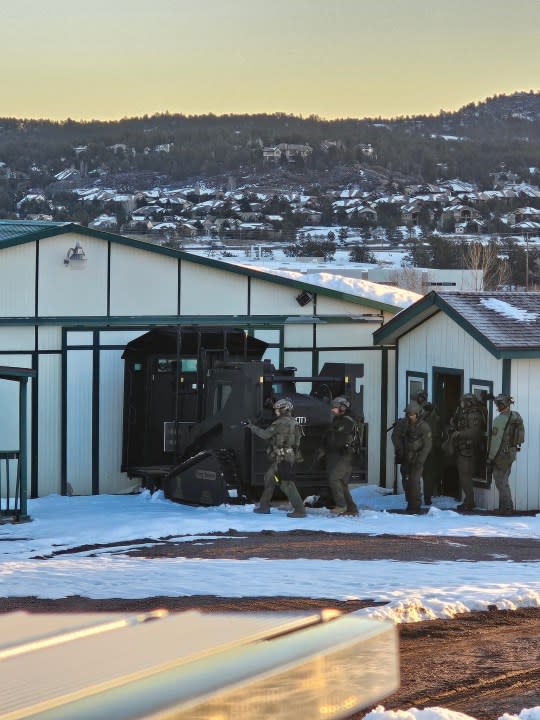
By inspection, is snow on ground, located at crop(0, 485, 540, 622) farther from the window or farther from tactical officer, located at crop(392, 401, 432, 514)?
the window

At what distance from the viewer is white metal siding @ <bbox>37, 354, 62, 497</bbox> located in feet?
70.8

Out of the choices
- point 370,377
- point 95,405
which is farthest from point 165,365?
point 370,377

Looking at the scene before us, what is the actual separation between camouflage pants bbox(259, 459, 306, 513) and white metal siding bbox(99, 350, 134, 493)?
5642 millimetres

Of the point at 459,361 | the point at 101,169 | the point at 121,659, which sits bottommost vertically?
the point at 121,659

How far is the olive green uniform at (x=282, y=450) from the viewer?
1661 centimetres

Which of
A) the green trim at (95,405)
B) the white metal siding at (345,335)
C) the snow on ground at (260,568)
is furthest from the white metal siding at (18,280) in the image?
the white metal siding at (345,335)

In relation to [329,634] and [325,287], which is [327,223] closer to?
[325,287]

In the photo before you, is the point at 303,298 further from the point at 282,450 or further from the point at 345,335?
the point at 282,450

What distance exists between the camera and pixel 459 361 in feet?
67.6

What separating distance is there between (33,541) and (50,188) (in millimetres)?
140520

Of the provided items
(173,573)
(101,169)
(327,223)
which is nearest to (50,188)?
(101,169)

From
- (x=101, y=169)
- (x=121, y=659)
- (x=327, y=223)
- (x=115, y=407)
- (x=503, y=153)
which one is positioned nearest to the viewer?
(x=121, y=659)

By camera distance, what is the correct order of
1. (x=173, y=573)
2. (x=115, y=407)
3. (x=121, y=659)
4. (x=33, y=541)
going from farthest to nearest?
(x=115, y=407) < (x=33, y=541) < (x=173, y=573) < (x=121, y=659)

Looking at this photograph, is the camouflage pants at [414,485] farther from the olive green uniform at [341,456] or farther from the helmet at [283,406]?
the helmet at [283,406]
